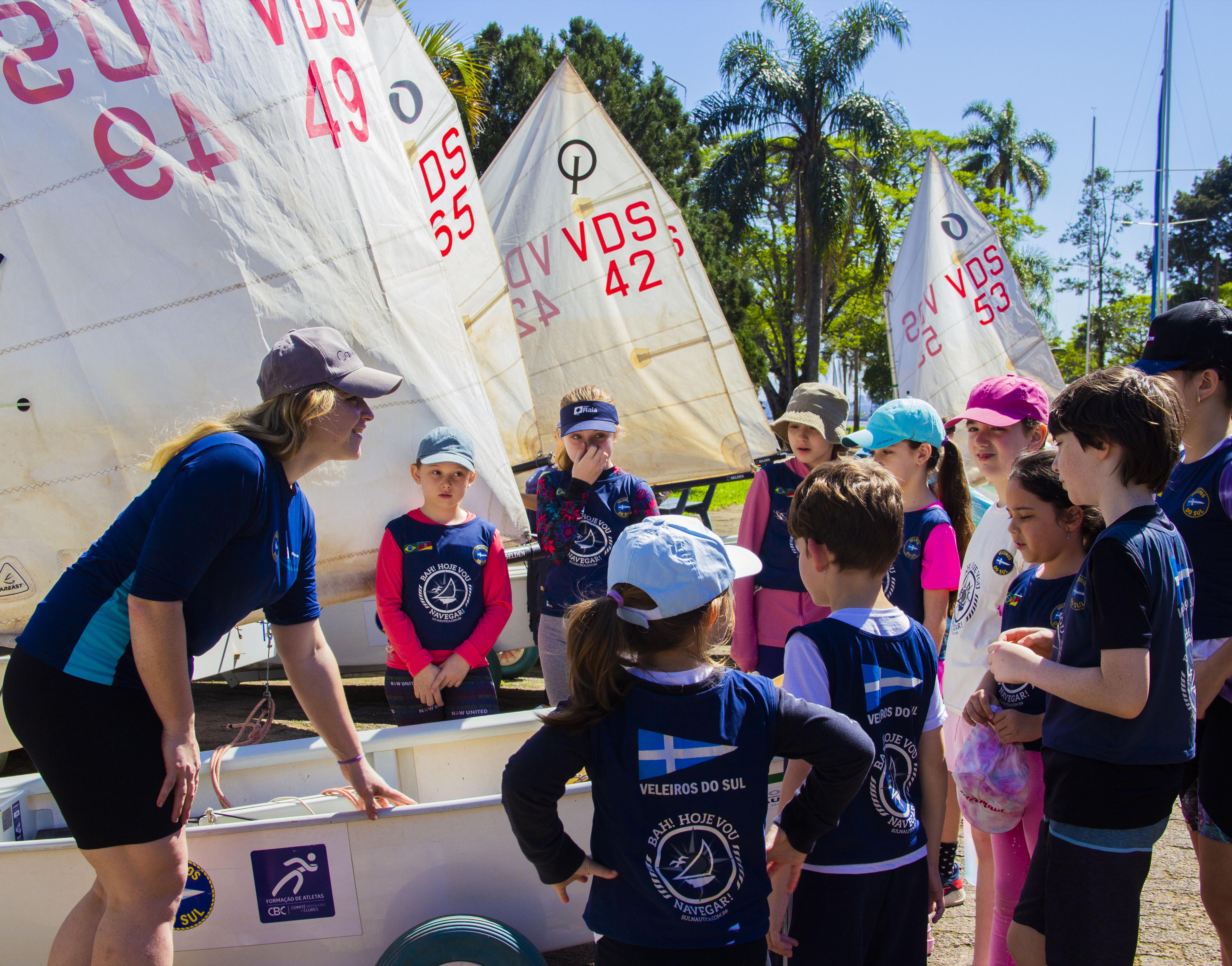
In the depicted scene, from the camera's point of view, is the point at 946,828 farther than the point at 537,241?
No

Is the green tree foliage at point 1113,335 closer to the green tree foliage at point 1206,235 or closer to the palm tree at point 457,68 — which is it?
the green tree foliage at point 1206,235

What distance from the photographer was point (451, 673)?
117 inches

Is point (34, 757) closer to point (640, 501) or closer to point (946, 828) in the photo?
point (640, 501)

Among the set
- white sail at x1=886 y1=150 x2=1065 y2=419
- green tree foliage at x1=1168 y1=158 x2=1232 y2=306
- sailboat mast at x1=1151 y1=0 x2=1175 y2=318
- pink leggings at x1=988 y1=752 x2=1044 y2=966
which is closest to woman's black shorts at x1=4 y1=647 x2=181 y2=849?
pink leggings at x1=988 y1=752 x2=1044 y2=966

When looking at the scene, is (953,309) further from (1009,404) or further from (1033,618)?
(1033,618)

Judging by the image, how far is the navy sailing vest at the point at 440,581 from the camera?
304cm

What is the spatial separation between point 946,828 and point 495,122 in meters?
20.5

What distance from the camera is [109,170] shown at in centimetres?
281

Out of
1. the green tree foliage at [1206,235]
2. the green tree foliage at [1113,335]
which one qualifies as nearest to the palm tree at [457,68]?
the green tree foliage at [1113,335]

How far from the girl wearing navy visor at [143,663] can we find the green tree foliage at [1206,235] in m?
56.0

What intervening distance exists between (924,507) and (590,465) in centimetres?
114

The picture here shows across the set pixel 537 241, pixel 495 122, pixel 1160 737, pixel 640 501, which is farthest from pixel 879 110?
pixel 1160 737

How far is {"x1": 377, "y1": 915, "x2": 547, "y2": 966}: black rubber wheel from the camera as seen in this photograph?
1.97 m

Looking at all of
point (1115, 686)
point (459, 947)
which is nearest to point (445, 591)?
point (459, 947)
